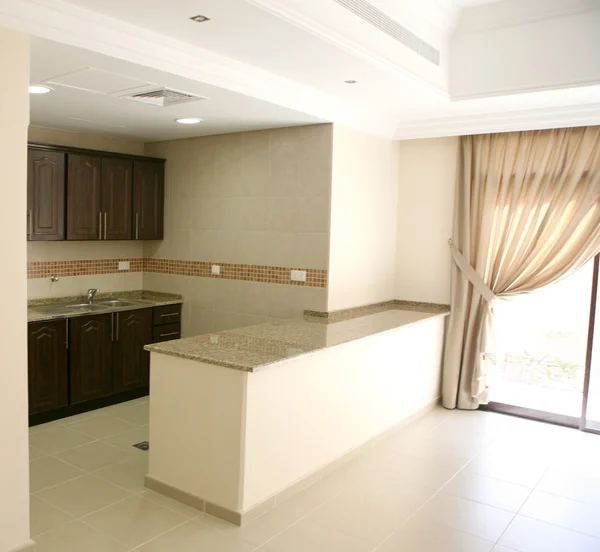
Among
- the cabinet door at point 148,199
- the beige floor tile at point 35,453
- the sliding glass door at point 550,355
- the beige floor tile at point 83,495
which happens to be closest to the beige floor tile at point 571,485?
the sliding glass door at point 550,355

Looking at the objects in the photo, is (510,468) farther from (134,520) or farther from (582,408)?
(134,520)

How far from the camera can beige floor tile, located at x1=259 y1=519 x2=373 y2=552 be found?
9.30 ft

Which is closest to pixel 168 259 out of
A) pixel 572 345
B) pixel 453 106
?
pixel 453 106

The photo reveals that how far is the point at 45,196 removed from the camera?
15.2 ft

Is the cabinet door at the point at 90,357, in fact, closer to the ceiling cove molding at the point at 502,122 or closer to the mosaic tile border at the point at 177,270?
the mosaic tile border at the point at 177,270

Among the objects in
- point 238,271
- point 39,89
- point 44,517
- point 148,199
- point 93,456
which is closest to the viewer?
point 44,517

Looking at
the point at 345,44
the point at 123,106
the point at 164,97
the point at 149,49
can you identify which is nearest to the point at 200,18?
the point at 149,49

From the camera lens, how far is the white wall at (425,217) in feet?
17.0

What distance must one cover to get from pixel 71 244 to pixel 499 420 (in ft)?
13.1

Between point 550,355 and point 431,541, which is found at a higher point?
point 550,355

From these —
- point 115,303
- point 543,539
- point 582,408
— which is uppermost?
point 115,303

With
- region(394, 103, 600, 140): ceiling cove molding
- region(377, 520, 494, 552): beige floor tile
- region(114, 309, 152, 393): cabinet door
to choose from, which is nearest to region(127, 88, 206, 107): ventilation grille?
region(114, 309, 152, 393): cabinet door

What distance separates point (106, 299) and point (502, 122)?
375 cm

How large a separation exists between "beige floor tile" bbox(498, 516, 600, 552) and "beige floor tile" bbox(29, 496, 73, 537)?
225 cm
